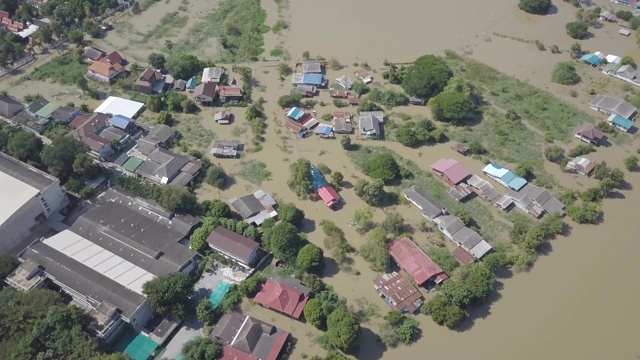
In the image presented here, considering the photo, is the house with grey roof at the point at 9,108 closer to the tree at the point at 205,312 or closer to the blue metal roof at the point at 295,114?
the blue metal roof at the point at 295,114

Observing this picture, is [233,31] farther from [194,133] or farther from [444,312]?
[444,312]

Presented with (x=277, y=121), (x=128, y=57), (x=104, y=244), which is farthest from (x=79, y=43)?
(x=104, y=244)

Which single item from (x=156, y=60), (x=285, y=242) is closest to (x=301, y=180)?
(x=285, y=242)

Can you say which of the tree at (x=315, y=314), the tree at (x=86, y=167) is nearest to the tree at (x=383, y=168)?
the tree at (x=315, y=314)

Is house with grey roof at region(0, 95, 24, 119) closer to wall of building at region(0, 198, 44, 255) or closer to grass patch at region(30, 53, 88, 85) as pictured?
grass patch at region(30, 53, 88, 85)

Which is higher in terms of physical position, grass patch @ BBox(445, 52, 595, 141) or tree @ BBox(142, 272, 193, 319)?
tree @ BBox(142, 272, 193, 319)

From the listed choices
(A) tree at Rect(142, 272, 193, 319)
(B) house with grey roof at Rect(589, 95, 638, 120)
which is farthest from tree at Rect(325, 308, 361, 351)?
(B) house with grey roof at Rect(589, 95, 638, 120)
